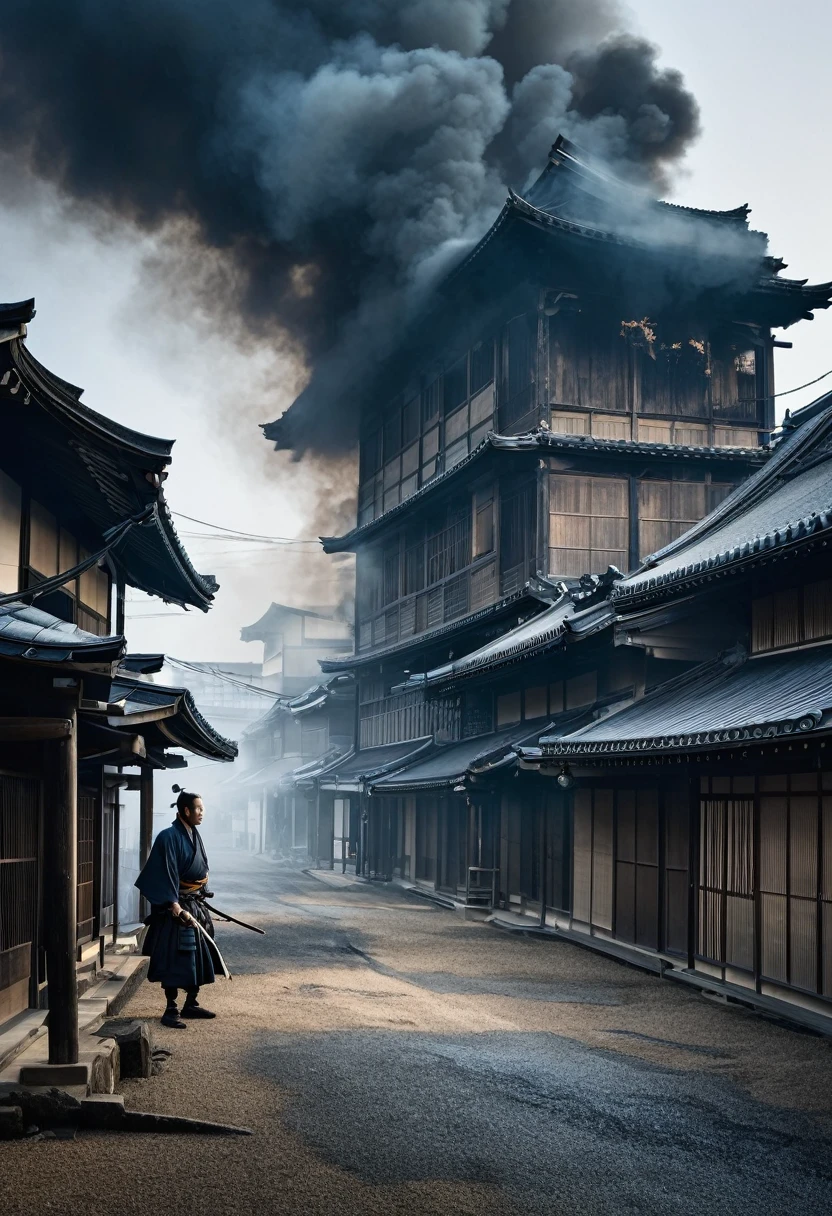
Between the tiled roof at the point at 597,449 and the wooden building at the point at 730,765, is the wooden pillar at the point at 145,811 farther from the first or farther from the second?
the tiled roof at the point at 597,449

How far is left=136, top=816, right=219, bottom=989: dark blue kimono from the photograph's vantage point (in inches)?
394

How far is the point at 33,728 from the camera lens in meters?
7.40

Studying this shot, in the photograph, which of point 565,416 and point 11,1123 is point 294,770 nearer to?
point 565,416

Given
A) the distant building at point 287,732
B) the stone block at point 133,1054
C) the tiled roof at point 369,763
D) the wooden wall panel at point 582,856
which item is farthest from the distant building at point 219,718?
the stone block at point 133,1054

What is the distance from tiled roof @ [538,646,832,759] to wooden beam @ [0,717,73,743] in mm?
5927

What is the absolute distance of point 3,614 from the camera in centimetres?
816

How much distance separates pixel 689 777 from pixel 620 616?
2.75 m

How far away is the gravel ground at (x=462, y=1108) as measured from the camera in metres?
5.97

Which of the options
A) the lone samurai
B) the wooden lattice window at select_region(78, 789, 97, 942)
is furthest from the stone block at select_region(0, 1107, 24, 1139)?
the wooden lattice window at select_region(78, 789, 97, 942)

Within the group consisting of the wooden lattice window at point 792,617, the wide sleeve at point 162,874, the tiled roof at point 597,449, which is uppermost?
the tiled roof at point 597,449

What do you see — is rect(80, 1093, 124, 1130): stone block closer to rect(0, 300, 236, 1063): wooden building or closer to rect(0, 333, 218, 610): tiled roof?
rect(0, 300, 236, 1063): wooden building

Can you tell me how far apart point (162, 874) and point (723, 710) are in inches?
249

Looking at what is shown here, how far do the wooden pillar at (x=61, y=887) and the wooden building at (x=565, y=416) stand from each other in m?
15.3

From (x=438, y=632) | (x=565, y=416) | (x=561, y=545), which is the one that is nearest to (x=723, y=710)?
(x=561, y=545)
